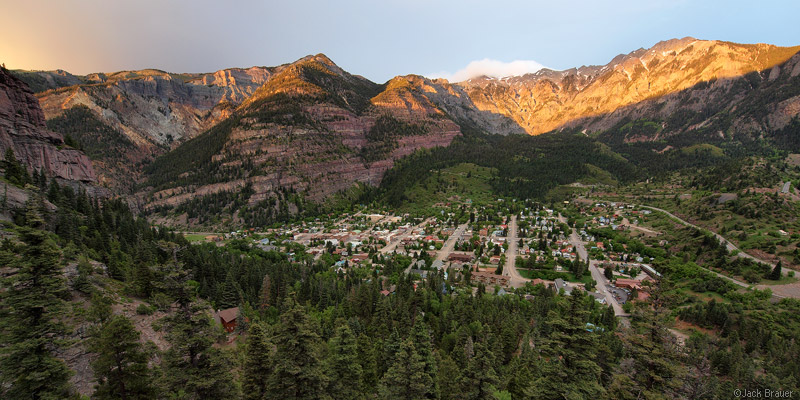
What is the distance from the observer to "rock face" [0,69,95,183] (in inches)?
1860

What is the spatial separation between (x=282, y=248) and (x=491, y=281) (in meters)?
56.7

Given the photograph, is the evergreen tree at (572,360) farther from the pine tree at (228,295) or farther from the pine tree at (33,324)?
the pine tree at (228,295)

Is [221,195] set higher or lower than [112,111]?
lower

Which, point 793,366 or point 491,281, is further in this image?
point 491,281

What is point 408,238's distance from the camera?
97125mm

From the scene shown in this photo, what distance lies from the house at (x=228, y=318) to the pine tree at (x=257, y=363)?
84.3 feet

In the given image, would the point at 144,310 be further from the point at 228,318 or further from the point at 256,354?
the point at 256,354

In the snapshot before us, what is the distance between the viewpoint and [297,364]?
546 inches

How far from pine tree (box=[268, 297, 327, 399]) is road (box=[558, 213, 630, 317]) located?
1983 inches

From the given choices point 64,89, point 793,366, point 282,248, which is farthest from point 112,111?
point 793,366

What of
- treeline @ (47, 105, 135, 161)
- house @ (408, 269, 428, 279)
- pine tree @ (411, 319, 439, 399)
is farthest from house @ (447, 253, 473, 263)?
treeline @ (47, 105, 135, 161)

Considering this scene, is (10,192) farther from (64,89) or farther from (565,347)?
(64,89)

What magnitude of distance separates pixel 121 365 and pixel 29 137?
61545mm

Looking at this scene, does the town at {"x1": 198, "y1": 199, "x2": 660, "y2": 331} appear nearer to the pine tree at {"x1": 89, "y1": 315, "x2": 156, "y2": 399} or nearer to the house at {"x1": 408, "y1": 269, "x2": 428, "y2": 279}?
the house at {"x1": 408, "y1": 269, "x2": 428, "y2": 279}
